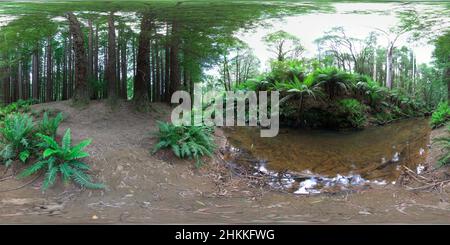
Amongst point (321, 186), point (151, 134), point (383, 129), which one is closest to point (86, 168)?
point (151, 134)

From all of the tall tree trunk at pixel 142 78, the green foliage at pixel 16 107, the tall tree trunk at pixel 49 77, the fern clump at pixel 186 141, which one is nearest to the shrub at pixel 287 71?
the fern clump at pixel 186 141

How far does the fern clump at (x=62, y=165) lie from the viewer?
2.70 m

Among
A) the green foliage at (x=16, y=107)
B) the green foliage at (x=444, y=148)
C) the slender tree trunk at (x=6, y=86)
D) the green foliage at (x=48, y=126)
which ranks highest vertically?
the slender tree trunk at (x=6, y=86)

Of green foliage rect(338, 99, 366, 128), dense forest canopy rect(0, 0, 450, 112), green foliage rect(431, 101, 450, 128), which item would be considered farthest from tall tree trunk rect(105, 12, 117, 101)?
green foliage rect(431, 101, 450, 128)

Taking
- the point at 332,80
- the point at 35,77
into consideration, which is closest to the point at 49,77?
the point at 35,77

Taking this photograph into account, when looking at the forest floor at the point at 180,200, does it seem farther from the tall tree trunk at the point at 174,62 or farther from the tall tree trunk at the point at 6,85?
the tall tree trunk at the point at 174,62

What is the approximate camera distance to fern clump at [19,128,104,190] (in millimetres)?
2697

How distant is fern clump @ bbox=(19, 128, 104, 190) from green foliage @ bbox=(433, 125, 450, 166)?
3.25 meters

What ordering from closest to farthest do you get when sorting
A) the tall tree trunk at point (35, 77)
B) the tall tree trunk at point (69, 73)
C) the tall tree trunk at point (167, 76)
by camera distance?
the tall tree trunk at point (35, 77), the tall tree trunk at point (167, 76), the tall tree trunk at point (69, 73)

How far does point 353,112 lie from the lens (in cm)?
375

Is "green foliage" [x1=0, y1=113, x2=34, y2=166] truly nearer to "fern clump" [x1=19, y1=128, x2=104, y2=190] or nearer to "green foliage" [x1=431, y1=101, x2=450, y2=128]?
"fern clump" [x1=19, y1=128, x2=104, y2=190]

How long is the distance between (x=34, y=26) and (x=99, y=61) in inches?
52.0

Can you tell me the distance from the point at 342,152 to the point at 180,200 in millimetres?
2004
